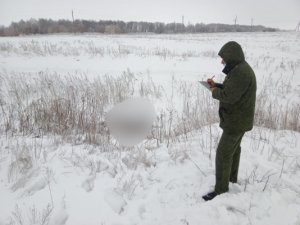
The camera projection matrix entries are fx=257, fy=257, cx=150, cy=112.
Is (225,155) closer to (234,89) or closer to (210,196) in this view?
(210,196)

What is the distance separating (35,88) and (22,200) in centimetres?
514

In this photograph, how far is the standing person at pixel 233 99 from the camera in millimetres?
2684

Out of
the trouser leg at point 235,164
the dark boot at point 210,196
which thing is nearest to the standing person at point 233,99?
the dark boot at point 210,196

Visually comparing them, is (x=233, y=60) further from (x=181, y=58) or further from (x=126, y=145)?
(x=181, y=58)

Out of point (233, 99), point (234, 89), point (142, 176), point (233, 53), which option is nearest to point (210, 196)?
point (142, 176)

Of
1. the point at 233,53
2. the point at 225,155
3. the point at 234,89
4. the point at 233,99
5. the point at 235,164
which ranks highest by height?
the point at 233,53

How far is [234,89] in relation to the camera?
2666mm

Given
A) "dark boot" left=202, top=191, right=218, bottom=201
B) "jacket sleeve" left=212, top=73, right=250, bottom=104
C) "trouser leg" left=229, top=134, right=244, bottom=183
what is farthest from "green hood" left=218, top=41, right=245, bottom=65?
"dark boot" left=202, top=191, right=218, bottom=201

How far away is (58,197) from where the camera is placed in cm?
311

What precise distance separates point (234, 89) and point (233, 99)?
105 mm

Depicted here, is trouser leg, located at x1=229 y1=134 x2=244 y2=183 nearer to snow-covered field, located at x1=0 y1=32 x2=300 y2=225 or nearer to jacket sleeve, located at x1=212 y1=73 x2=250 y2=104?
snow-covered field, located at x1=0 y1=32 x2=300 y2=225

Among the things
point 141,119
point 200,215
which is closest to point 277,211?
point 200,215

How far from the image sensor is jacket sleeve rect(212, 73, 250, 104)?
2.67 m

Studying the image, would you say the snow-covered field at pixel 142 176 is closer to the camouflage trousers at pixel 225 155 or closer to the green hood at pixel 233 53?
the camouflage trousers at pixel 225 155
